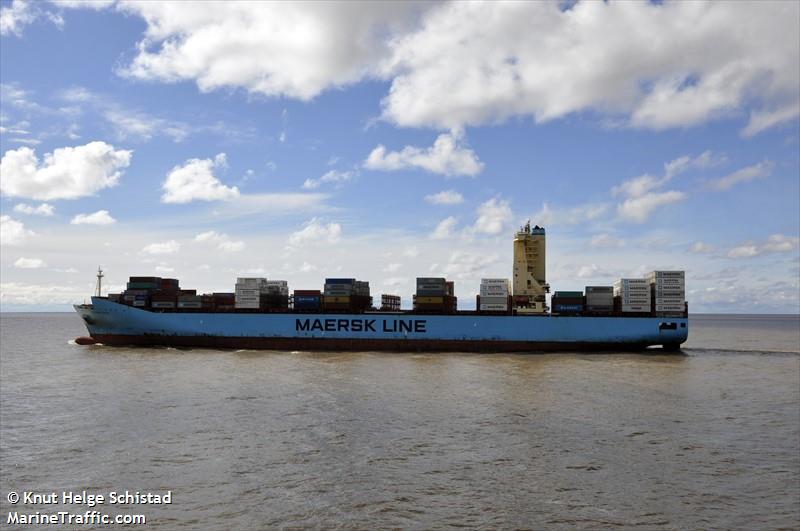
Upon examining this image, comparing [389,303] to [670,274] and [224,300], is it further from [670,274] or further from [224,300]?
[670,274]

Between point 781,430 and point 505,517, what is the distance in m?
16.2

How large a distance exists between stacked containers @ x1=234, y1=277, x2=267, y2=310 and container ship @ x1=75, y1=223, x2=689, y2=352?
114 millimetres

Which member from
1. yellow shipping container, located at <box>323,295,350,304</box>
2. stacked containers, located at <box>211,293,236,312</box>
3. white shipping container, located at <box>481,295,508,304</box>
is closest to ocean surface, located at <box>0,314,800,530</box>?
white shipping container, located at <box>481,295,508,304</box>

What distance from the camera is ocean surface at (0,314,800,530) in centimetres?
1351

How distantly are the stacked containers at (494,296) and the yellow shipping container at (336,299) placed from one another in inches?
577

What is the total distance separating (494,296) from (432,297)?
6804 mm

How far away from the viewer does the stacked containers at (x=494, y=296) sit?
187 ft

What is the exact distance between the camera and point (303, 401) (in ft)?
89.4

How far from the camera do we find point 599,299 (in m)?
56.7

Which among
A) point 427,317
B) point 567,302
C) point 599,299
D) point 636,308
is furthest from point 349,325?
point 636,308

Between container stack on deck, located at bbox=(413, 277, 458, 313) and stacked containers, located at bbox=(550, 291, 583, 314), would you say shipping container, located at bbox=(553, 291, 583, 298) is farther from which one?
container stack on deck, located at bbox=(413, 277, 458, 313)

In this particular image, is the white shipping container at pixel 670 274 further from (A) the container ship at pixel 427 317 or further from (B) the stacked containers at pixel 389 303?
(B) the stacked containers at pixel 389 303

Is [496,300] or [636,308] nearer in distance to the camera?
[636,308]

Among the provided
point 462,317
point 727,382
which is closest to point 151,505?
point 727,382
